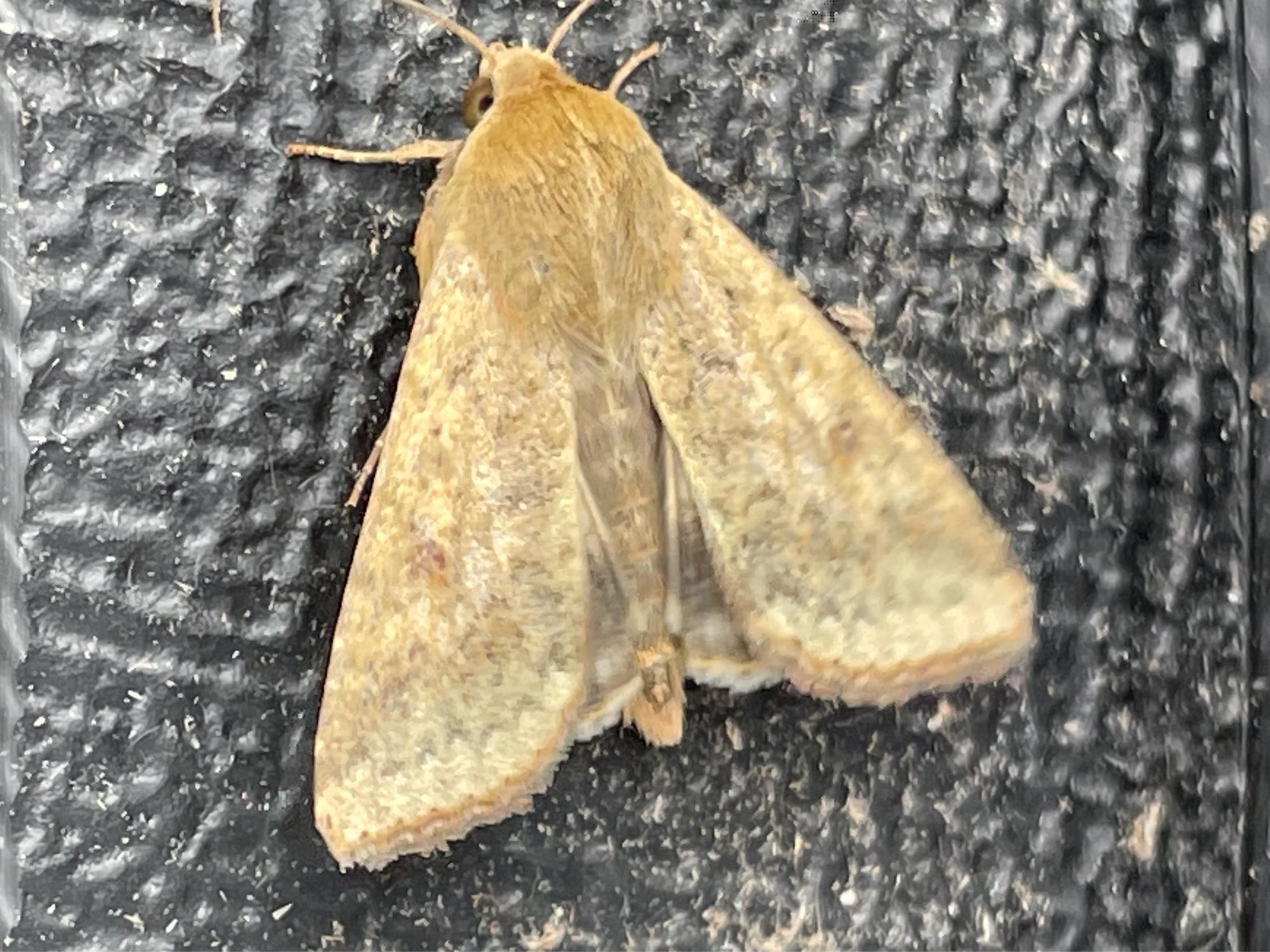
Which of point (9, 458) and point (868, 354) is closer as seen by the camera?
point (9, 458)

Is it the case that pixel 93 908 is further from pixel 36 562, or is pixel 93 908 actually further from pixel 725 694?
pixel 725 694

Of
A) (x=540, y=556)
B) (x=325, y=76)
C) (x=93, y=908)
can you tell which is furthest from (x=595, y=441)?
(x=93, y=908)

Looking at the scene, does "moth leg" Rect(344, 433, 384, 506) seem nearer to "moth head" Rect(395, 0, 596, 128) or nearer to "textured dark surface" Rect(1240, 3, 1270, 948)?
"moth head" Rect(395, 0, 596, 128)

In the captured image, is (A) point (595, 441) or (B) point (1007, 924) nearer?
(A) point (595, 441)

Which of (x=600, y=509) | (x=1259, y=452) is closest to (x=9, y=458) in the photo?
(x=600, y=509)

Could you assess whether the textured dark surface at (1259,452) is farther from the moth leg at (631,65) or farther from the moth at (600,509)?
the moth leg at (631,65)

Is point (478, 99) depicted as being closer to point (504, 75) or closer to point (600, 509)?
point (504, 75)

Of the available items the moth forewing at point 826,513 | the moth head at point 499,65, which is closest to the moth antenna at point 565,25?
the moth head at point 499,65
